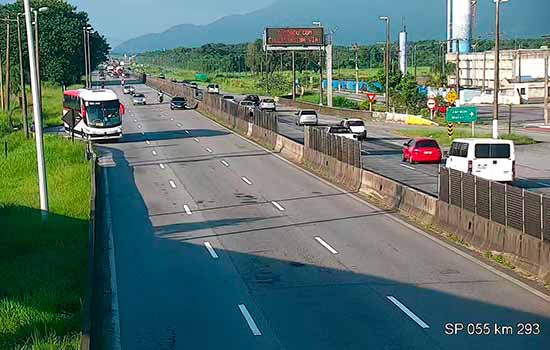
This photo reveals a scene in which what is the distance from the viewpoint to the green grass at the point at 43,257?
14.3 metres

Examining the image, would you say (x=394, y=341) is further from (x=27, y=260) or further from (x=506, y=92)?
(x=506, y=92)

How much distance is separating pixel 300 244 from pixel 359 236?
192cm

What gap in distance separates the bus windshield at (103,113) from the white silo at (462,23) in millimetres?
107223

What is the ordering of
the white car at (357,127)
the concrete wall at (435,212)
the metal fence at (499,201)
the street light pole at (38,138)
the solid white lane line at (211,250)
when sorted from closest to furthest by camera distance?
the metal fence at (499,201) < the concrete wall at (435,212) < the solid white lane line at (211,250) < the street light pole at (38,138) < the white car at (357,127)

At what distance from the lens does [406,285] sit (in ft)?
58.1

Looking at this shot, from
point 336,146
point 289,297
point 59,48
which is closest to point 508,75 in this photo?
point 59,48

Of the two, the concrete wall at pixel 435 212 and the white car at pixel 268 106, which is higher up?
the concrete wall at pixel 435 212

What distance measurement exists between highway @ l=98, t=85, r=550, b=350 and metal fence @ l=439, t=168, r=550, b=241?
1.17 metres

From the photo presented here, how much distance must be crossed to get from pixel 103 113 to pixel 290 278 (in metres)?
39.2

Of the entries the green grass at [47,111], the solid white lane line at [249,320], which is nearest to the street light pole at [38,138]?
the solid white lane line at [249,320]

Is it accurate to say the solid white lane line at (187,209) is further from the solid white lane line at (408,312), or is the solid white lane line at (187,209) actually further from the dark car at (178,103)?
the dark car at (178,103)

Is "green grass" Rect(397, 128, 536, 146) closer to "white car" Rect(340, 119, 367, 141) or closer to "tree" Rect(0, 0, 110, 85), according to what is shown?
"white car" Rect(340, 119, 367, 141)

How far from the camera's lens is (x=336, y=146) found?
3712cm

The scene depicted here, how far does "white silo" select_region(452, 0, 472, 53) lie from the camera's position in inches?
6112
